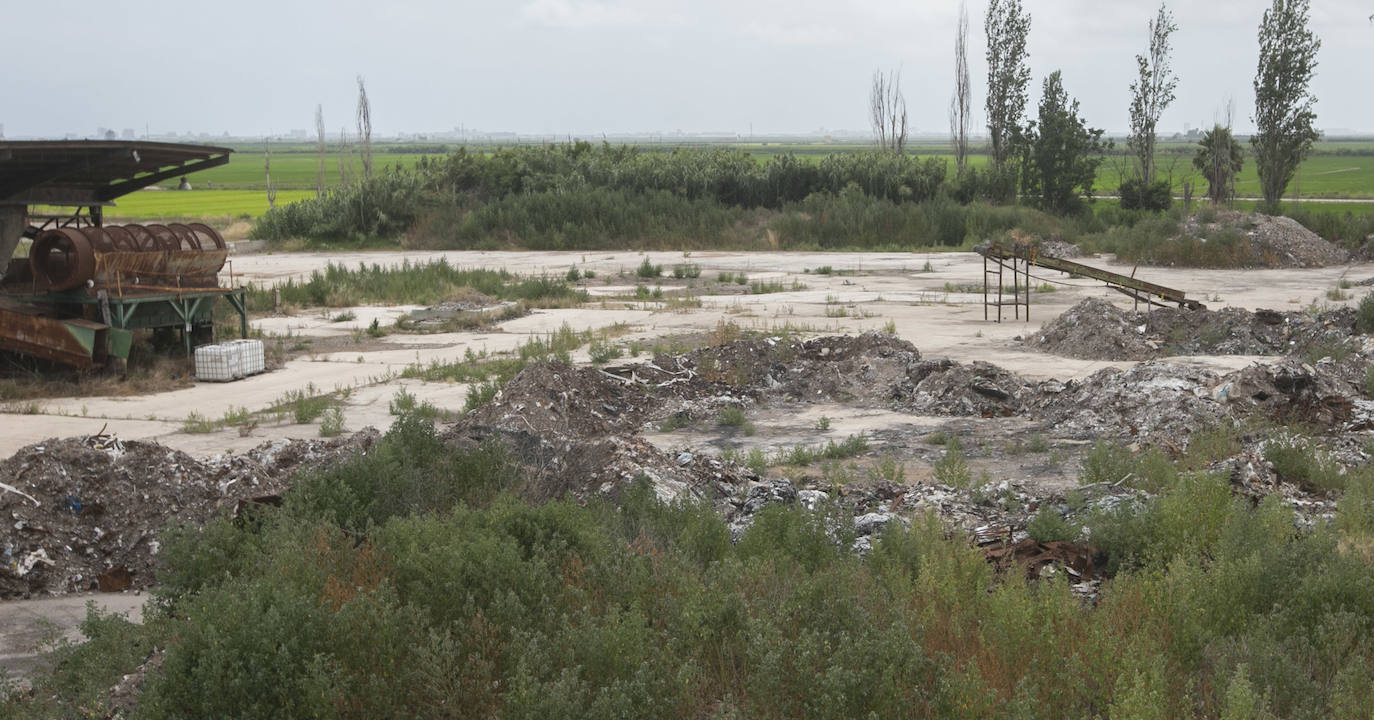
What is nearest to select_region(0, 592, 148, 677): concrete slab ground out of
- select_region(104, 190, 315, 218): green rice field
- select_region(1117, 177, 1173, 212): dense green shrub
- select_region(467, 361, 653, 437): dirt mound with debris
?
select_region(467, 361, 653, 437): dirt mound with debris

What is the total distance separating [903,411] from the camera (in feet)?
52.1

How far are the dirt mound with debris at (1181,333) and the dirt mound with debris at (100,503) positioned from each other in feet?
44.5

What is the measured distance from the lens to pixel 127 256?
1916 centimetres

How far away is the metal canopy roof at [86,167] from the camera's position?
63.0 ft

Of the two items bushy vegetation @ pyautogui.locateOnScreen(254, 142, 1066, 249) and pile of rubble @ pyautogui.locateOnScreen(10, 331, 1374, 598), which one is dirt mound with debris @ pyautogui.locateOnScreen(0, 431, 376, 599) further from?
bushy vegetation @ pyautogui.locateOnScreen(254, 142, 1066, 249)

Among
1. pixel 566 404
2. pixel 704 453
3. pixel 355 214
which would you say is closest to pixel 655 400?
pixel 566 404

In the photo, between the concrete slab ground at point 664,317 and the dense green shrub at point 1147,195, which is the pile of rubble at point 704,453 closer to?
the concrete slab ground at point 664,317

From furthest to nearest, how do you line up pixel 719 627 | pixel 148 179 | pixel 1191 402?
1. pixel 148 179
2. pixel 1191 402
3. pixel 719 627

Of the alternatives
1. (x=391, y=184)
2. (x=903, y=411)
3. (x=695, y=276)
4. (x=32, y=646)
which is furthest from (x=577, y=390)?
(x=391, y=184)

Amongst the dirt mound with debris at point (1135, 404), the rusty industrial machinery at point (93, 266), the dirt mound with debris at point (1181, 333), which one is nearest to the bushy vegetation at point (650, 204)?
the dirt mound with debris at point (1181, 333)

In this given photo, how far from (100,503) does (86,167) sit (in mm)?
12256

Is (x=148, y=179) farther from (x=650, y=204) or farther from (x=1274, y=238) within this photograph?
(x=1274, y=238)

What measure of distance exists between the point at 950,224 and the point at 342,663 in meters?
41.8

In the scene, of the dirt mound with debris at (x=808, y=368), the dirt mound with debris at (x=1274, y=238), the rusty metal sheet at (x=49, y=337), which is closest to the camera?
the dirt mound with debris at (x=808, y=368)
